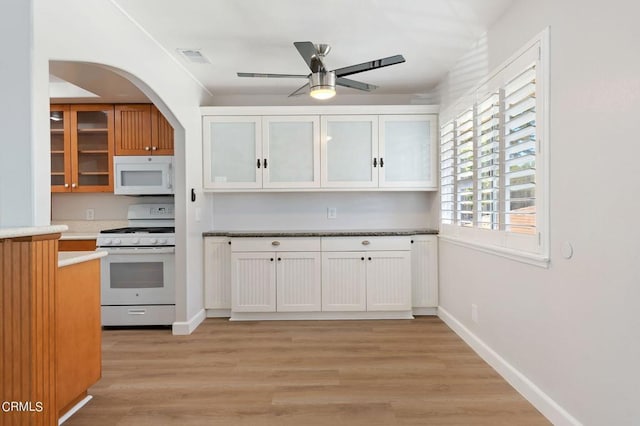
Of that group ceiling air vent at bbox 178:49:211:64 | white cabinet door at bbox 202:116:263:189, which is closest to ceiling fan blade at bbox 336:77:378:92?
ceiling air vent at bbox 178:49:211:64

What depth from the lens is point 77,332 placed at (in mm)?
2174

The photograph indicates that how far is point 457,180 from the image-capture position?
3.56 m

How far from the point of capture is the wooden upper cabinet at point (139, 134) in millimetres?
4062

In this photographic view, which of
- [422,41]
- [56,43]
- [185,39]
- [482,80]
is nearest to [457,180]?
[482,80]

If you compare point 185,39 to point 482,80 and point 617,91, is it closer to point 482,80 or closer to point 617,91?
point 482,80

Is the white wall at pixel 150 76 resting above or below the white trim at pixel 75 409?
above

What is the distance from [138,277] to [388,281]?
98.8 inches

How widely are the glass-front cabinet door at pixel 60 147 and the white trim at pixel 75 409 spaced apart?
103 inches

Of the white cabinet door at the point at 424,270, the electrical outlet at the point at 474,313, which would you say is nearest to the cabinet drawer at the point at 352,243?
the white cabinet door at the point at 424,270

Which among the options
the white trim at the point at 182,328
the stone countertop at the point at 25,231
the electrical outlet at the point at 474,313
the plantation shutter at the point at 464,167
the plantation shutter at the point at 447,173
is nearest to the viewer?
the stone countertop at the point at 25,231

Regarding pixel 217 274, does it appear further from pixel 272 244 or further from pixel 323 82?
pixel 323 82

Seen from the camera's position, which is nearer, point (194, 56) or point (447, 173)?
point (194, 56)

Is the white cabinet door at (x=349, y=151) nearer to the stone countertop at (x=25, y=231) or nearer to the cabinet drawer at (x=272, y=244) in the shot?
the cabinet drawer at (x=272, y=244)

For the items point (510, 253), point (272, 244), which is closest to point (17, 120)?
point (272, 244)
